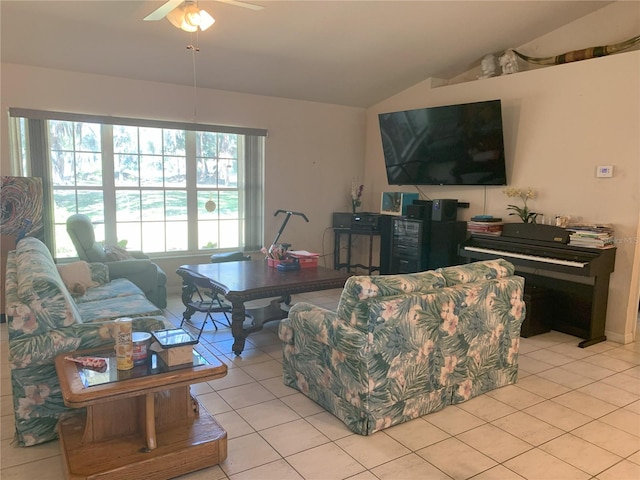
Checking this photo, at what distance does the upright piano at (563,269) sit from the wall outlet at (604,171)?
62 centimetres

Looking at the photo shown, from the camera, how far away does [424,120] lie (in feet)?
18.6

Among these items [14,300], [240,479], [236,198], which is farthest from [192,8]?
[236,198]

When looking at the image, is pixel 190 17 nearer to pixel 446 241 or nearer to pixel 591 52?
pixel 446 241

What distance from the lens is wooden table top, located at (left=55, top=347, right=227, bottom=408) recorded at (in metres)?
1.97

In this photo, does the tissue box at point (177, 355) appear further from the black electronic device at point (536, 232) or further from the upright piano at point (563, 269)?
the black electronic device at point (536, 232)

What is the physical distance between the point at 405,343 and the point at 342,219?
159 inches

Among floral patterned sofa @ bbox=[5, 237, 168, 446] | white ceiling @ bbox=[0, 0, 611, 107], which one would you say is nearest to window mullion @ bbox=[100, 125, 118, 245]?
white ceiling @ bbox=[0, 0, 611, 107]

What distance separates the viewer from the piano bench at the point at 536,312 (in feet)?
14.5

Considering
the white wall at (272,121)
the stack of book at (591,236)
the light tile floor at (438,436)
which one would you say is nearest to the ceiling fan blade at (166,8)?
the white wall at (272,121)

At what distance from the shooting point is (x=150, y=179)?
555 centimetres

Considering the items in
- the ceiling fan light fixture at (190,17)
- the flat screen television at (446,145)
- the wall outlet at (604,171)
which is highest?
the ceiling fan light fixture at (190,17)

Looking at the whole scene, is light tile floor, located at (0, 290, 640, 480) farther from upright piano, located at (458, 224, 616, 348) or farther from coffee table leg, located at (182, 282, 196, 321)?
coffee table leg, located at (182, 282, 196, 321)

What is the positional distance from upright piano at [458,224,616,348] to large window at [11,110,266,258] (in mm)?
2967

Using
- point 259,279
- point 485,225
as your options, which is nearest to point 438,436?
point 259,279
